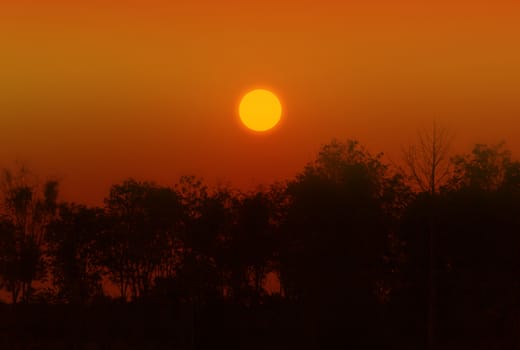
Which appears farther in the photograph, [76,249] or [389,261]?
[76,249]

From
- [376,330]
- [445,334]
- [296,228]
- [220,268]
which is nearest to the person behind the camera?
[376,330]

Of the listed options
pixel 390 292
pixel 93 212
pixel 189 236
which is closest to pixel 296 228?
pixel 390 292

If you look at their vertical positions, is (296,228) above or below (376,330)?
above

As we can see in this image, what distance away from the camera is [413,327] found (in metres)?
33.4

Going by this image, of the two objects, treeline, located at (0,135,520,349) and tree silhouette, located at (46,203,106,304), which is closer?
treeline, located at (0,135,520,349)

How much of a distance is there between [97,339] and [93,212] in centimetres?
1065

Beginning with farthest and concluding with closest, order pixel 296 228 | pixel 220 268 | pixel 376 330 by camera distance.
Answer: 1. pixel 220 268
2. pixel 296 228
3. pixel 376 330

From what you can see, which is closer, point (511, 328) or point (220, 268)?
A: point (511, 328)

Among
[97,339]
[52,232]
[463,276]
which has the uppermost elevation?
[52,232]

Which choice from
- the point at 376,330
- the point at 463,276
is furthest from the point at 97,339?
the point at 463,276

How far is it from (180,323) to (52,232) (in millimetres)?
11573

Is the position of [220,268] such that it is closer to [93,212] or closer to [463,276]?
[93,212]

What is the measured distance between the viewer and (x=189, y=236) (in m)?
43.8

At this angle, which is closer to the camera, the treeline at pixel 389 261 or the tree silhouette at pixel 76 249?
the treeline at pixel 389 261
